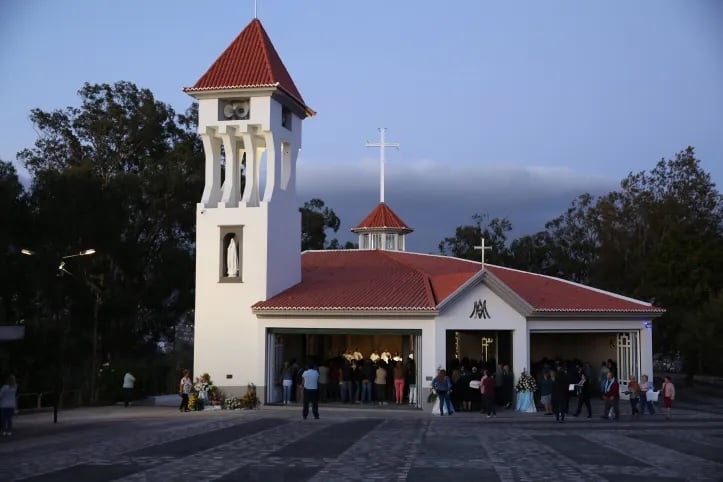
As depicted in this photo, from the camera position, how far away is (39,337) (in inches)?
1471

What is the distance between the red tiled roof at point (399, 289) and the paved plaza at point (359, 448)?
13.4 feet

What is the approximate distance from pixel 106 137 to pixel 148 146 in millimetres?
2459

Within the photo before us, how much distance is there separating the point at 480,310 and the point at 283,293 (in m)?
7.20

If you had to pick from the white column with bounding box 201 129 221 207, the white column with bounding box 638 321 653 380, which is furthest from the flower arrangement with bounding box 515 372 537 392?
the white column with bounding box 201 129 221 207

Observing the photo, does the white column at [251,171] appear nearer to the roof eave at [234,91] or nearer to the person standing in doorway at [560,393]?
the roof eave at [234,91]

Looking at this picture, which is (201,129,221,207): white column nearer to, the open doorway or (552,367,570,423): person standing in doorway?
the open doorway

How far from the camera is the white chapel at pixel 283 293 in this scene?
26844 mm

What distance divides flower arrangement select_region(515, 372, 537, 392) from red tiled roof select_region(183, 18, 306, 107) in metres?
12.9

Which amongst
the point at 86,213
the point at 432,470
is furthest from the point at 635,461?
the point at 86,213

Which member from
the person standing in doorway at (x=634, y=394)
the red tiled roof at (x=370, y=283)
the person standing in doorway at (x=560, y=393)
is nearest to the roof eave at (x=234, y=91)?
the red tiled roof at (x=370, y=283)

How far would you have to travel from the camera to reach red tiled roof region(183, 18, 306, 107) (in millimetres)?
28719

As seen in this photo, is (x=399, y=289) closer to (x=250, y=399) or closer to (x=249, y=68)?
(x=250, y=399)

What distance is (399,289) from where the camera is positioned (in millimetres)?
28891

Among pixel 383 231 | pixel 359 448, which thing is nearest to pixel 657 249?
pixel 383 231
